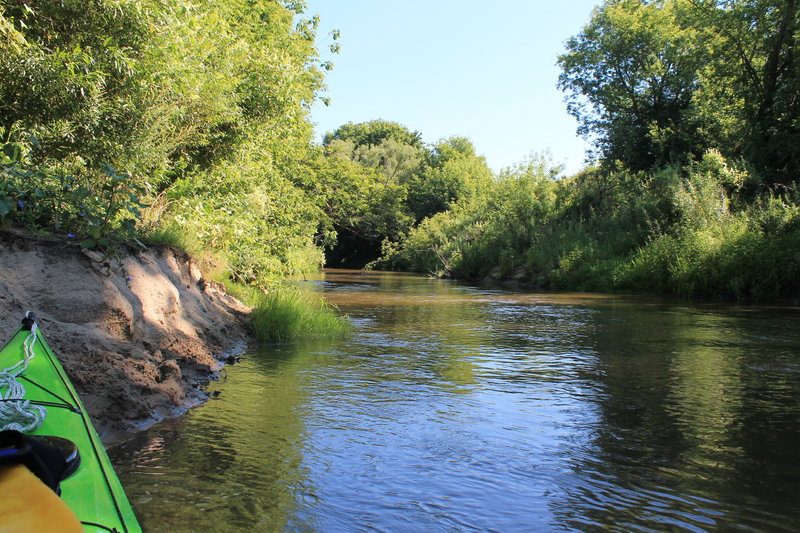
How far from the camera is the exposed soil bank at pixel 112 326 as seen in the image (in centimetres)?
520

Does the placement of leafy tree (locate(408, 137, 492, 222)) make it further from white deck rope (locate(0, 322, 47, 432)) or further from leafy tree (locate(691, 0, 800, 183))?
white deck rope (locate(0, 322, 47, 432))

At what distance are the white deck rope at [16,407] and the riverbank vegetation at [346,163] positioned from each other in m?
2.97

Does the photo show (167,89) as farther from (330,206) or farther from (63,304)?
(330,206)

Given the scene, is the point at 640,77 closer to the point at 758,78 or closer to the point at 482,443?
the point at 758,78

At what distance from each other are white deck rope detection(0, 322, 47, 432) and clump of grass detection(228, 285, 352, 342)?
21.9 feet

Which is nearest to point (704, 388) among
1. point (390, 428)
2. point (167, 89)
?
point (390, 428)

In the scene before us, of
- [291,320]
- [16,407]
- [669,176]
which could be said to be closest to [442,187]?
[669,176]

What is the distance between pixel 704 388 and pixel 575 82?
1208 inches

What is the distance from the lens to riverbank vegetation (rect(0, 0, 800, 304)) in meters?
7.38

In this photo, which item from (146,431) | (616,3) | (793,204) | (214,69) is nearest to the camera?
(146,431)

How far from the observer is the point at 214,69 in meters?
10.6

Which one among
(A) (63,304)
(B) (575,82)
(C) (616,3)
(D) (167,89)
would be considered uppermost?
(C) (616,3)

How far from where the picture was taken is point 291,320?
406 inches

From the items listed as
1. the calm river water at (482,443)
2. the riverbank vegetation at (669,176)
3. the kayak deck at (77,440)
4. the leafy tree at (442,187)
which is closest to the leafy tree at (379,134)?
the leafy tree at (442,187)
